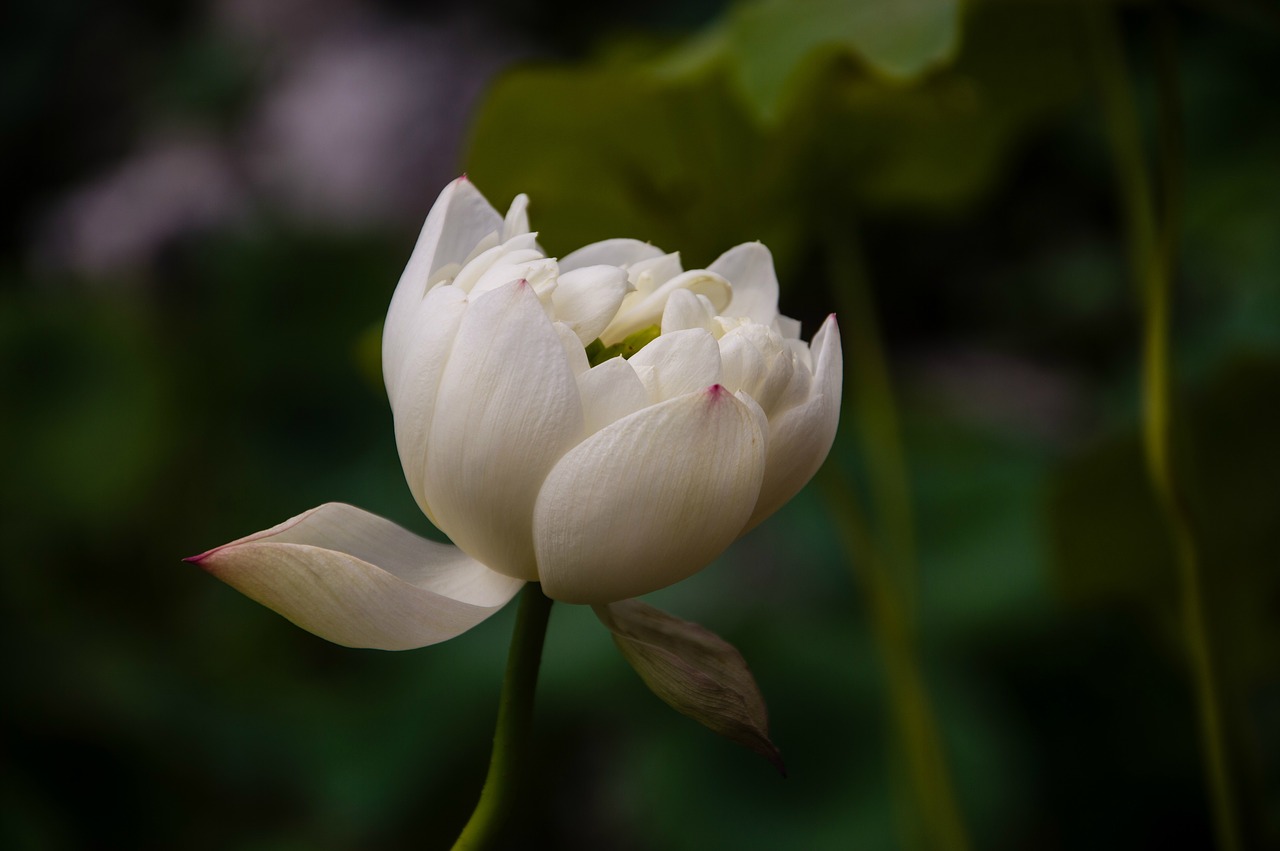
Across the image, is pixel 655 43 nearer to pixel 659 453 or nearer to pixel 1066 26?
pixel 1066 26

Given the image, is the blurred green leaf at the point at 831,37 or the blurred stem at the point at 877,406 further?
the blurred stem at the point at 877,406

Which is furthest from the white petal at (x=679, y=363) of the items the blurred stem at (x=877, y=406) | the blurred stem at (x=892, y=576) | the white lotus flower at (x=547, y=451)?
the blurred stem at (x=877, y=406)

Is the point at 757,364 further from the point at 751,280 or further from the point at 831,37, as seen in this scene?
the point at 831,37

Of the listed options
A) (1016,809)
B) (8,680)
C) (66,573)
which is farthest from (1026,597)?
(66,573)

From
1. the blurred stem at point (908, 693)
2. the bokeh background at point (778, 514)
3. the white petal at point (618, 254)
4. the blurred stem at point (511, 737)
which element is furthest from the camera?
the bokeh background at point (778, 514)

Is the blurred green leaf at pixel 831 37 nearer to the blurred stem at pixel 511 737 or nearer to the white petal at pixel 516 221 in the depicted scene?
the white petal at pixel 516 221

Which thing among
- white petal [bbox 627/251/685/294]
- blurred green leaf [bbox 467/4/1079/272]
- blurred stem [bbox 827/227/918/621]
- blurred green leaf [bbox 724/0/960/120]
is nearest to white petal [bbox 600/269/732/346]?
white petal [bbox 627/251/685/294]

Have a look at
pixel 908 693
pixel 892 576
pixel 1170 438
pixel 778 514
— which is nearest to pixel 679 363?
pixel 1170 438
